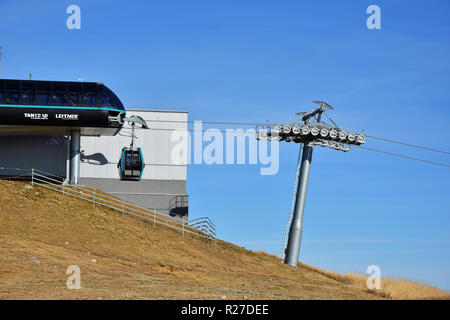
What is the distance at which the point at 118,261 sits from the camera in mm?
30203

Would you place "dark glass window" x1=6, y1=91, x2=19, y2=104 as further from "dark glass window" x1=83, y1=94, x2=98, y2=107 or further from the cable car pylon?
the cable car pylon

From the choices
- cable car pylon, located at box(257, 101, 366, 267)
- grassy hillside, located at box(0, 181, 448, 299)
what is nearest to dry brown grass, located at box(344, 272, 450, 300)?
grassy hillside, located at box(0, 181, 448, 299)

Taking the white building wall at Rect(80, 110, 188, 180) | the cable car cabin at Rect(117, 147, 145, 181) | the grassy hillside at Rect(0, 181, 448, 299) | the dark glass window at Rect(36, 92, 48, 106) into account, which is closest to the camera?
the grassy hillside at Rect(0, 181, 448, 299)

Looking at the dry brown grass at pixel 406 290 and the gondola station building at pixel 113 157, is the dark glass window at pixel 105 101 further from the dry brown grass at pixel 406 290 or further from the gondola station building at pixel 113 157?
the dry brown grass at pixel 406 290

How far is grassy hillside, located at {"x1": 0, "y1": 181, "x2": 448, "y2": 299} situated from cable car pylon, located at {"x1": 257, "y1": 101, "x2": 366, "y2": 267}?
4.57 metres

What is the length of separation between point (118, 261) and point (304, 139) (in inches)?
793

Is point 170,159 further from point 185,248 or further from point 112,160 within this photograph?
point 185,248

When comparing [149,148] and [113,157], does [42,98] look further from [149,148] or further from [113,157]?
[149,148]

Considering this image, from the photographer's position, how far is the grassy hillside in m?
22.7

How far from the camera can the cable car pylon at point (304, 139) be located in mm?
43500

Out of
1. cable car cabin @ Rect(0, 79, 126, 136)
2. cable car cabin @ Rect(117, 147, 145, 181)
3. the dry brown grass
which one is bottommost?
the dry brown grass

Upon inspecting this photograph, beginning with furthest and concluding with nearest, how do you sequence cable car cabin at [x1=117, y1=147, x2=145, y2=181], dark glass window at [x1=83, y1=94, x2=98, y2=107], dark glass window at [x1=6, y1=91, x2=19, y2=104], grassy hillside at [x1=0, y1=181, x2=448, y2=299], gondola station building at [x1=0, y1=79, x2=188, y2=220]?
gondola station building at [x1=0, y1=79, x2=188, y2=220] < cable car cabin at [x1=117, y1=147, x2=145, y2=181] < dark glass window at [x1=83, y1=94, x2=98, y2=107] < dark glass window at [x1=6, y1=91, x2=19, y2=104] < grassy hillside at [x1=0, y1=181, x2=448, y2=299]
